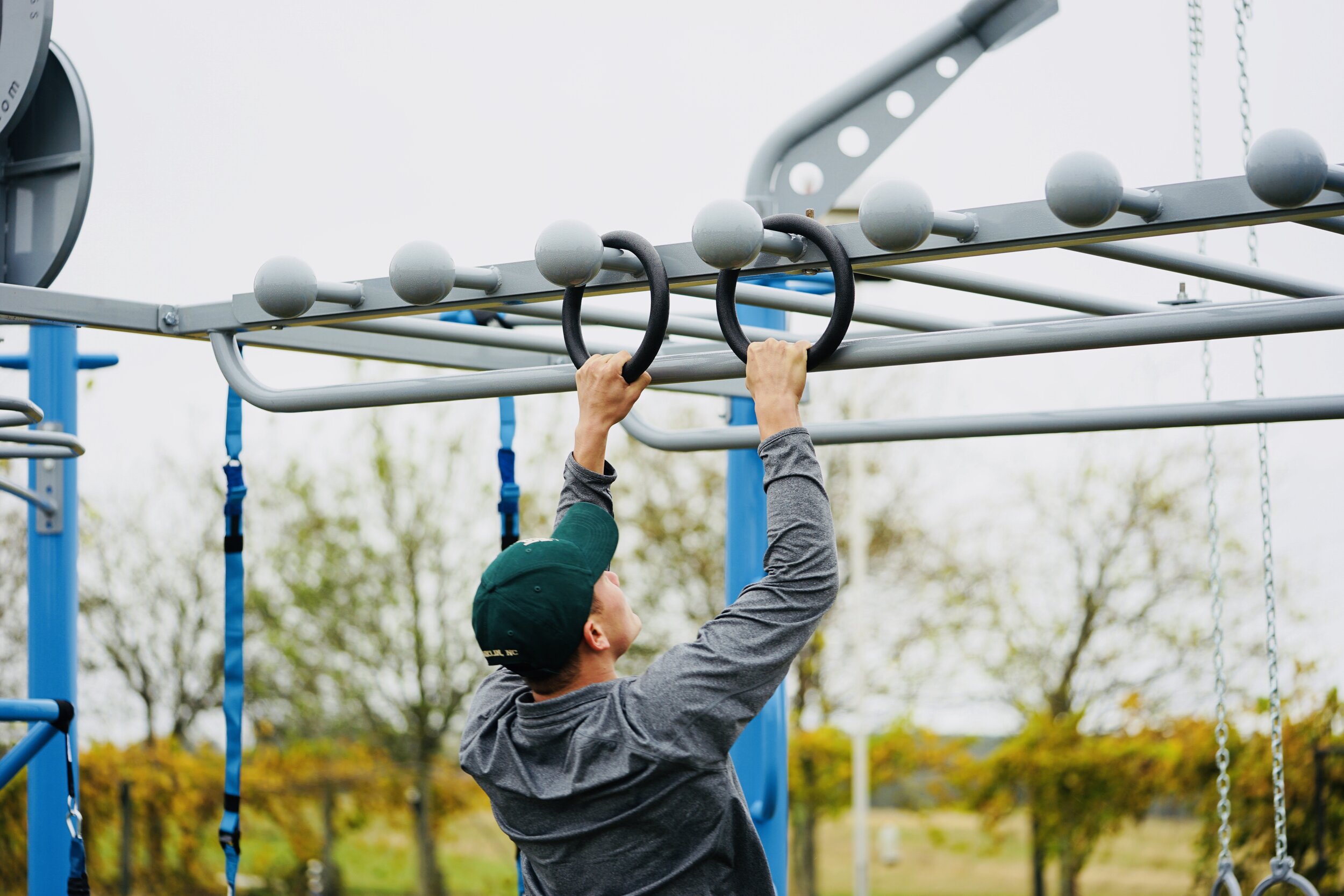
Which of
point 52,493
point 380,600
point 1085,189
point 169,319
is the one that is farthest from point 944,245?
point 380,600

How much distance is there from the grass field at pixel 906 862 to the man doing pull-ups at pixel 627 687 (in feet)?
24.2

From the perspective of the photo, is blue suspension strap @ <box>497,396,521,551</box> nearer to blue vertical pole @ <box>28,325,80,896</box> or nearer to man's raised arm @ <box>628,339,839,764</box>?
man's raised arm @ <box>628,339,839,764</box>

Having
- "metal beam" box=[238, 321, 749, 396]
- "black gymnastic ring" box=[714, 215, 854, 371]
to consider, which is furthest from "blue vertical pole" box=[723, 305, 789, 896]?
"black gymnastic ring" box=[714, 215, 854, 371]

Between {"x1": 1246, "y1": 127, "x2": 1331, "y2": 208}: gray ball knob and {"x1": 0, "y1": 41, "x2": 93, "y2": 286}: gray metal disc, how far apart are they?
1884 millimetres

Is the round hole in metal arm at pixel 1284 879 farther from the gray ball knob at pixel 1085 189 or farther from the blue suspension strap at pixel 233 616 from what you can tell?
the blue suspension strap at pixel 233 616

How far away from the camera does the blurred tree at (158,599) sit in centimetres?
942

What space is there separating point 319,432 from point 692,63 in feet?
12.7

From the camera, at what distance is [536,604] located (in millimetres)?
1584

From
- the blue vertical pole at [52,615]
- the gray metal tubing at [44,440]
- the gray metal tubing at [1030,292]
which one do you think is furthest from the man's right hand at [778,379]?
the blue vertical pole at [52,615]

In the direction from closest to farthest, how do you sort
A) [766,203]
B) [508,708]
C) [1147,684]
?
[508,708] → [766,203] → [1147,684]

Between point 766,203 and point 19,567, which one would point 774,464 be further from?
point 19,567

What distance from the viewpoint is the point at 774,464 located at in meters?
1.52

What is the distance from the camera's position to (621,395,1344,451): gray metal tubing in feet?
5.50

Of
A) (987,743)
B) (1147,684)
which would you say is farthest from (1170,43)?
(987,743)
